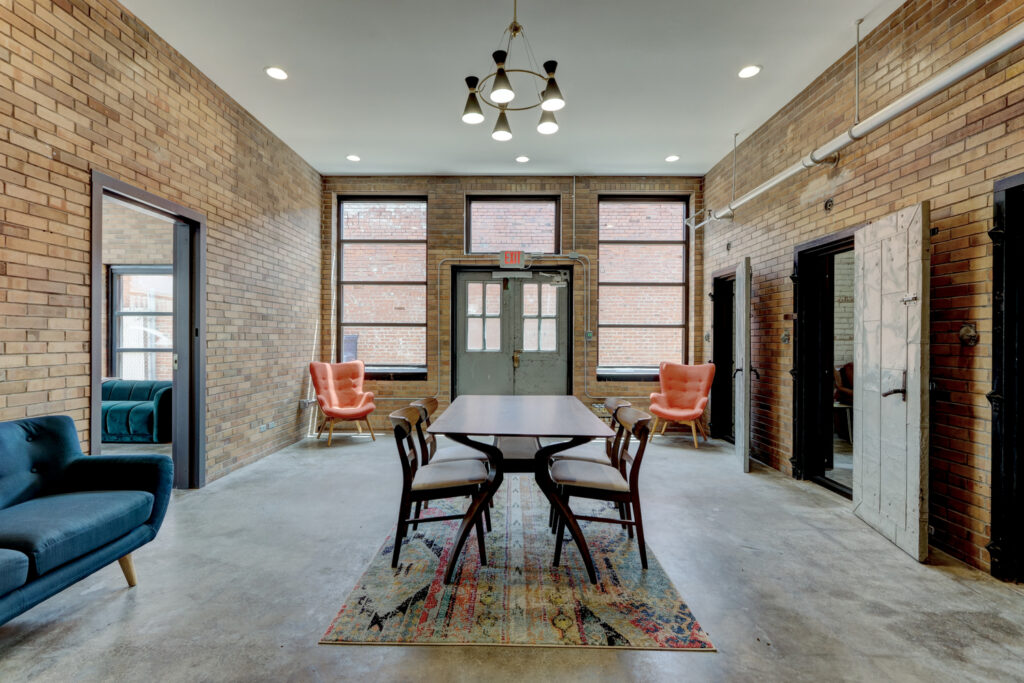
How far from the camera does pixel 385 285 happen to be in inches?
253

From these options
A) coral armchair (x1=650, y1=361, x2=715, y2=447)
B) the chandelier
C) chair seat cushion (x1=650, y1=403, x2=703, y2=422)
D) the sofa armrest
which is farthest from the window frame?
the sofa armrest

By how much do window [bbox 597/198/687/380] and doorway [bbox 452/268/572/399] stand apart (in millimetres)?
575

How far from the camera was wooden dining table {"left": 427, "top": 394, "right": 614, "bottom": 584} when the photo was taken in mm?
2463

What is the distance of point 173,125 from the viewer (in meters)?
3.63

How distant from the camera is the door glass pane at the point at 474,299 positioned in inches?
252

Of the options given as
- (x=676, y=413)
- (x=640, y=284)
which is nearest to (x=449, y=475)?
(x=676, y=413)

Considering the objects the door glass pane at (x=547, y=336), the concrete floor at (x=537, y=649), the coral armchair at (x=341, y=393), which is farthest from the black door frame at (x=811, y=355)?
the coral armchair at (x=341, y=393)

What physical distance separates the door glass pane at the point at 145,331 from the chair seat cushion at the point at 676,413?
21.2 ft

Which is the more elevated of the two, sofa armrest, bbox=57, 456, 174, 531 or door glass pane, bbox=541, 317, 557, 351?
door glass pane, bbox=541, 317, 557, 351

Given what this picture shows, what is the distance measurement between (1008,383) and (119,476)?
4.59m

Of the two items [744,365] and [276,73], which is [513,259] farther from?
[276,73]

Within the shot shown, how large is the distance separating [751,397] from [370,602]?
4.31 metres

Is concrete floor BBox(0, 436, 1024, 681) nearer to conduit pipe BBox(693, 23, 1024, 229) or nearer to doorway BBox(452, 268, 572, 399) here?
conduit pipe BBox(693, 23, 1024, 229)

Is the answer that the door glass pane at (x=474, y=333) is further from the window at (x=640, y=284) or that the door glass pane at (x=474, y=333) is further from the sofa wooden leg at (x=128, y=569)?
the sofa wooden leg at (x=128, y=569)
